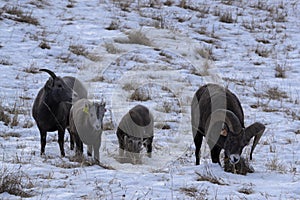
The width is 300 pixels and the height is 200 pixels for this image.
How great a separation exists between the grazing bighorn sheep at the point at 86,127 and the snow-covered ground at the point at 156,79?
340 mm

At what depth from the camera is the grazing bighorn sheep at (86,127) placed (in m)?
7.87

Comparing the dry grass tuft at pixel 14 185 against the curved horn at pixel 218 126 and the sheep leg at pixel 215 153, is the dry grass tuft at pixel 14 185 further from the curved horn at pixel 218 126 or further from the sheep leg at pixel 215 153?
the sheep leg at pixel 215 153

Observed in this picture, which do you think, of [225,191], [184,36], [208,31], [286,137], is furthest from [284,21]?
[225,191]

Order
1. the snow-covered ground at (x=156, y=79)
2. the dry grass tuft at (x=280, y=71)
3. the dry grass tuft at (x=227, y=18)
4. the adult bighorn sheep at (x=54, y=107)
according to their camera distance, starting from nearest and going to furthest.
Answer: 1. the snow-covered ground at (x=156, y=79)
2. the adult bighorn sheep at (x=54, y=107)
3. the dry grass tuft at (x=280, y=71)
4. the dry grass tuft at (x=227, y=18)

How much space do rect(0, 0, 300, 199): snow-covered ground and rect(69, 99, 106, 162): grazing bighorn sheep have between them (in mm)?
340

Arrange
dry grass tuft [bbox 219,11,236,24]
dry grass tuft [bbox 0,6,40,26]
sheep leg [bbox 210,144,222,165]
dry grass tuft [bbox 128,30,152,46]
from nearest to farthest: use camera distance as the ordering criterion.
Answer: sheep leg [bbox 210,144,222,165] < dry grass tuft [bbox 0,6,40,26] < dry grass tuft [bbox 128,30,152,46] < dry grass tuft [bbox 219,11,236,24]

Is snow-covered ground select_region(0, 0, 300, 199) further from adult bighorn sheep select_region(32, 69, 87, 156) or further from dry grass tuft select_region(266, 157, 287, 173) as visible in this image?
adult bighorn sheep select_region(32, 69, 87, 156)

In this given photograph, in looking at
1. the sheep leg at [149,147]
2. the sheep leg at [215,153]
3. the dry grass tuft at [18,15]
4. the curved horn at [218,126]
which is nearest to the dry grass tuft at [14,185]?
the curved horn at [218,126]

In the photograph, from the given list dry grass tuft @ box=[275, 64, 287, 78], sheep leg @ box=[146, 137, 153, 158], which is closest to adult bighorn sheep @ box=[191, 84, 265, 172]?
sheep leg @ box=[146, 137, 153, 158]

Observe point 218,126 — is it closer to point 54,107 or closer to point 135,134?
point 135,134

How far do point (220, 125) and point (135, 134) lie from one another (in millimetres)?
2170

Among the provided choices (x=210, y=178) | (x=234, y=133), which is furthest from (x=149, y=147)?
(x=210, y=178)

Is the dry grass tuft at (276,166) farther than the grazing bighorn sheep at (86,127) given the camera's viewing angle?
No

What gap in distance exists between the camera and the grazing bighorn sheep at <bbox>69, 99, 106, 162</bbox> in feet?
25.8
